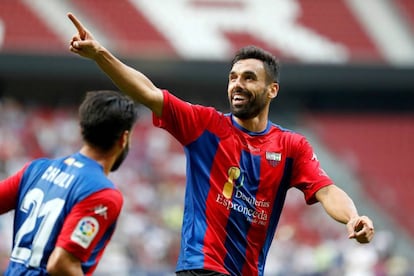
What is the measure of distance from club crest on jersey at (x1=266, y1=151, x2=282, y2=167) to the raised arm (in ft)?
2.47

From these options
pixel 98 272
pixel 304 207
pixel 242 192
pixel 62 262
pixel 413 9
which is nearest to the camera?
pixel 62 262

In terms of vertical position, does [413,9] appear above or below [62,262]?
above

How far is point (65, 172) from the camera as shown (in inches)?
193

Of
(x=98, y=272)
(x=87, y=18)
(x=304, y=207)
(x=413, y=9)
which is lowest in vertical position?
(x=98, y=272)

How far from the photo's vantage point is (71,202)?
188 inches

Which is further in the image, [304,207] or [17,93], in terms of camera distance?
[17,93]

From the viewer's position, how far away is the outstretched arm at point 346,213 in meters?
4.90

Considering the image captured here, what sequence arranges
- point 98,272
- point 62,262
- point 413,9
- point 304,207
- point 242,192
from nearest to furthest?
point 62,262 → point 242,192 → point 98,272 → point 304,207 → point 413,9

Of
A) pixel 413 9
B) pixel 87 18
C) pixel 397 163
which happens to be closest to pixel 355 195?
pixel 397 163

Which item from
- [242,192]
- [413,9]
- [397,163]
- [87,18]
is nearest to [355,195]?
[397,163]

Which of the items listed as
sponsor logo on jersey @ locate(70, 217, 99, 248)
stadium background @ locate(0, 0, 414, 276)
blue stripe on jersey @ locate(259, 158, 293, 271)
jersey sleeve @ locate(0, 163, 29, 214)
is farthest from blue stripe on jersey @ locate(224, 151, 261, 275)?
stadium background @ locate(0, 0, 414, 276)

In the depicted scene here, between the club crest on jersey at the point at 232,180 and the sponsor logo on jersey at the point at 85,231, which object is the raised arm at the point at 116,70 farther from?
the sponsor logo on jersey at the point at 85,231

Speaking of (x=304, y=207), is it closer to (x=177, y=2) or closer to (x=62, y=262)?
(x=177, y=2)

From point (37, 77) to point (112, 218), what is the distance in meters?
15.7
